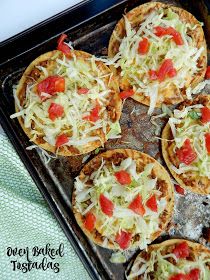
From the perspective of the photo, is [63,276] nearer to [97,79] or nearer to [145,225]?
[145,225]

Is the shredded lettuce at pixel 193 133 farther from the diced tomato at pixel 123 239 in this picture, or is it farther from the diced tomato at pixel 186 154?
the diced tomato at pixel 123 239

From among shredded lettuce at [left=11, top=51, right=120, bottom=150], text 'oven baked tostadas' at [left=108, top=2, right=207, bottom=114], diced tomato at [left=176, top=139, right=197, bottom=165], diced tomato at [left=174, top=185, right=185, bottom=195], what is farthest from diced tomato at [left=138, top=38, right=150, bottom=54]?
diced tomato at [left=174, top=185, right=185, bottom=195]

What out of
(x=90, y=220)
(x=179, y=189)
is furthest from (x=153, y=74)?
(x=90, y=220)

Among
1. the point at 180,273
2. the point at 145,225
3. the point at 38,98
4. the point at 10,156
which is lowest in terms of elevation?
the point at 180,273

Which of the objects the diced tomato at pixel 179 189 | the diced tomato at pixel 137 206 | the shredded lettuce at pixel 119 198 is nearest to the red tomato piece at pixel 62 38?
the shredded lettuce at pixel 119 198

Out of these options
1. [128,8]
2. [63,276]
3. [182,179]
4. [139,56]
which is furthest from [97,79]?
[63,276]

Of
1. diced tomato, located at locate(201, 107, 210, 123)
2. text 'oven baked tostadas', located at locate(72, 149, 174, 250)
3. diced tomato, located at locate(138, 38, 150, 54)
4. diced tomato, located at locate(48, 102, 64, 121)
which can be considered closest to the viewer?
diced tomato, located at locate(48, 102, 64, 121)

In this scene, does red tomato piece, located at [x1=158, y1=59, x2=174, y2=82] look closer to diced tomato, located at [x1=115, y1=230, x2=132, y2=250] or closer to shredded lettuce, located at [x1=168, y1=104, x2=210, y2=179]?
shredded lettuce, located at [x1=168, y1=104, x2=210, y2=179]
